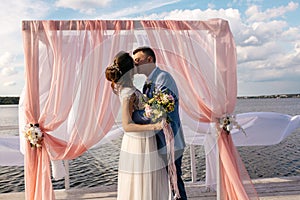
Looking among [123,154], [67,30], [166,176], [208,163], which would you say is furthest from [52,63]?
[208,163]

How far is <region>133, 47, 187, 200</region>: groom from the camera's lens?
10.2ft

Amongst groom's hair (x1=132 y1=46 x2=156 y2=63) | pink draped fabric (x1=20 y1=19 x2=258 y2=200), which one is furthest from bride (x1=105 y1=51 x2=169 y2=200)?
pink draped fabric (x1=20 y1=19 x2=258 y2=200)

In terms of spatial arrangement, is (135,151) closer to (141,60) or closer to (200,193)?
(141,60)

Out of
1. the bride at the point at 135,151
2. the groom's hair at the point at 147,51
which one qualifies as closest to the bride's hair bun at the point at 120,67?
the bride at the point at 135,151

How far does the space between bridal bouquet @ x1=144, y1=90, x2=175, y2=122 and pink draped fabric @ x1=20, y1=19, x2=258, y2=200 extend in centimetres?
65

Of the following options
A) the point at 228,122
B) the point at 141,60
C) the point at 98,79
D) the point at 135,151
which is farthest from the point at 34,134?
the point at 228,122

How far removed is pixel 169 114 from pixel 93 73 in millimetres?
823

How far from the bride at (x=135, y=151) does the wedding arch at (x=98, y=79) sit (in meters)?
0.50

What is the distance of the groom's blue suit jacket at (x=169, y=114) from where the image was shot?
9.79 feet

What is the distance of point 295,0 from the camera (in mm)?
12312

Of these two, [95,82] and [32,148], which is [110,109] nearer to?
[95,82]

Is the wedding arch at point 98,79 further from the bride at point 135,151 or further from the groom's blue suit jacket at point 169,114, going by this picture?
the bride at point 135,151

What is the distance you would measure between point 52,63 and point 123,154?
113 cm

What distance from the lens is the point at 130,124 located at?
2.89 m
